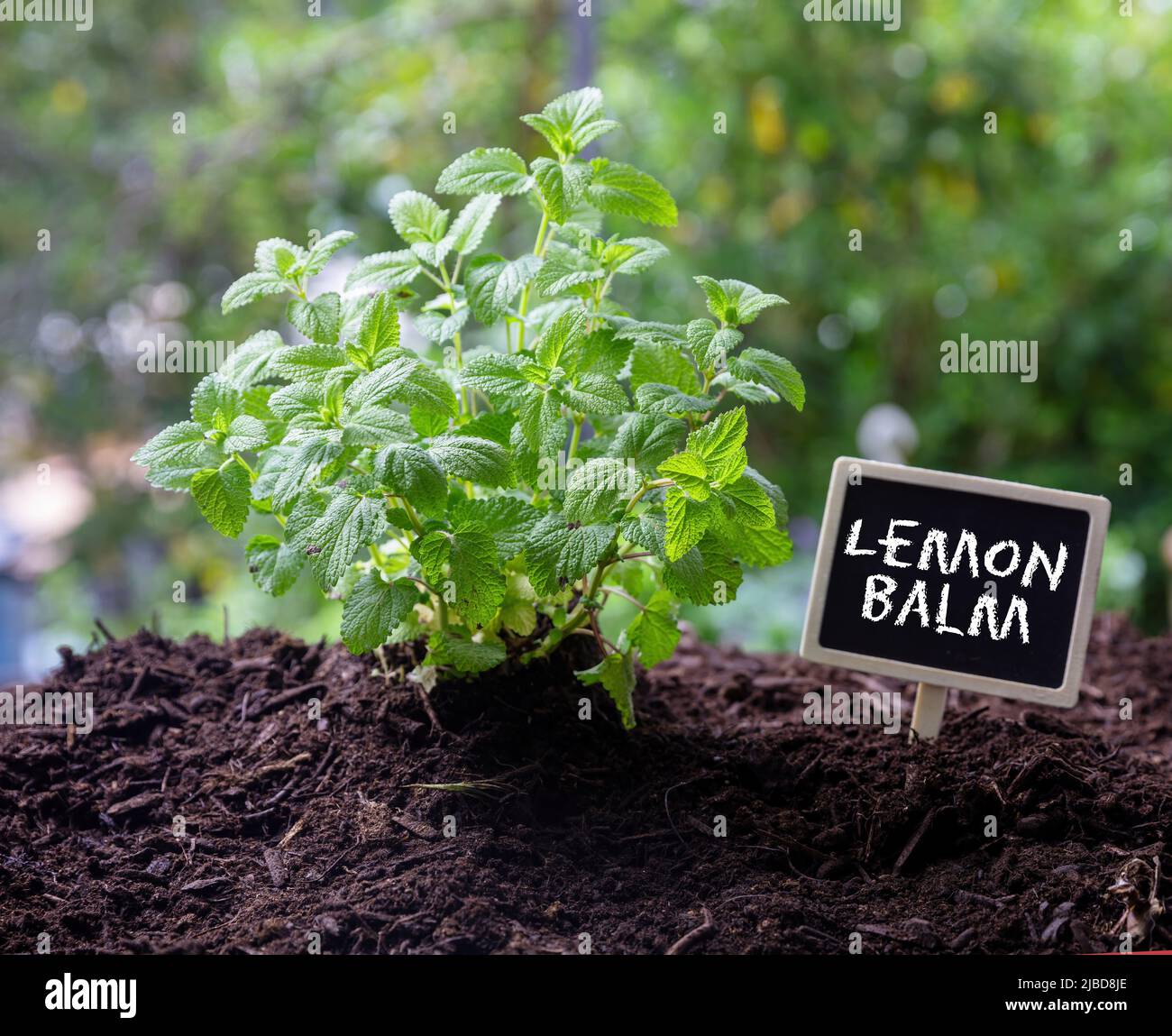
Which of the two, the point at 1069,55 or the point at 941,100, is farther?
the point at 1069,55

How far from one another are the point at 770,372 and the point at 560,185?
0.30 meters

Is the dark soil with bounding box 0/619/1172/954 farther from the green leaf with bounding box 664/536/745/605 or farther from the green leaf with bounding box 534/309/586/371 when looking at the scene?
the green leaf with bounding box 534/309/586/371

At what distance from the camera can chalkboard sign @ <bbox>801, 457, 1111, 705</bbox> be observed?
1320 mm

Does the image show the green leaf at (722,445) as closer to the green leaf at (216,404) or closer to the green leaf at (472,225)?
the green leaf at (472,225)

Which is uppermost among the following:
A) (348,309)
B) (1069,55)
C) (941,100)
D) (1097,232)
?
(1069,55)

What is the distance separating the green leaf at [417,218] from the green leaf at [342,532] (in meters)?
0.38

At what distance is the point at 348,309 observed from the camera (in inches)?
50.0

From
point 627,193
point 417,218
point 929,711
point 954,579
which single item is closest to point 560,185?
point 627,193
